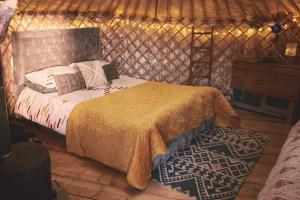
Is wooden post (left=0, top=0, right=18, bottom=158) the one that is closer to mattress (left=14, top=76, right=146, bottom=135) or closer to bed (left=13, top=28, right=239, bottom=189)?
bed (left=13, top=28, right=239, bottom=189)

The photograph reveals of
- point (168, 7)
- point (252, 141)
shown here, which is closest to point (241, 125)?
point (252, 141)

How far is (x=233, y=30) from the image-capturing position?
4020 mm

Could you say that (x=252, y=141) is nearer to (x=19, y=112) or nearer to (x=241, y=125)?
(x=241, y=125)

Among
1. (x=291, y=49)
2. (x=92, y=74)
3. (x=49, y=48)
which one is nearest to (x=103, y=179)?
(x=92, y=74)

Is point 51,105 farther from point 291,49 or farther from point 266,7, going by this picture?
point 291,49

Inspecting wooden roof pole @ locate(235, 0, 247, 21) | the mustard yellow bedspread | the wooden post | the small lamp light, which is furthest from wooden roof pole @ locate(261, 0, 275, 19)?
the wooden post

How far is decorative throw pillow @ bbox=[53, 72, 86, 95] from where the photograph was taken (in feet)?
9.47

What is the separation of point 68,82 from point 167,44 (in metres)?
1.90

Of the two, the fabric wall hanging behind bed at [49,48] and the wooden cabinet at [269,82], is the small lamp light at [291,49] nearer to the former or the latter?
the wooden cabinet at [269,82]

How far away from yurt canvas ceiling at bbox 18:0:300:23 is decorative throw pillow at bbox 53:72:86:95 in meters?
0.86

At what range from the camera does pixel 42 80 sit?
9.67 ft

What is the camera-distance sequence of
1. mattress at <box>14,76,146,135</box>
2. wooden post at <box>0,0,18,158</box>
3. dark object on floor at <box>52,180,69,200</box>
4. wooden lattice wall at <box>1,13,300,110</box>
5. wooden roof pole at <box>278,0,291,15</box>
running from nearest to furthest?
wooden post at <box>0,0,18,158</box> → dark object on floor at <box>52,180,69,200</box> → mattress at <box>14,76,146,135</box> → wooden roof pole at <box>278,0,291,15</box> → wooden lattice wall at <box>1,13,300,110</box>

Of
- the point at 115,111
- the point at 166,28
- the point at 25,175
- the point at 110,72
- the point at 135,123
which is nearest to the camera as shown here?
the point at 25,175

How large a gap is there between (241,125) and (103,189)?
1.96 metres
